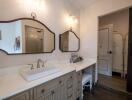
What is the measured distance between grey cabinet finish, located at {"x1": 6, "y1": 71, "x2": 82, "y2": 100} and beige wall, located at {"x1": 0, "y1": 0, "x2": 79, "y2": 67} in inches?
25.7

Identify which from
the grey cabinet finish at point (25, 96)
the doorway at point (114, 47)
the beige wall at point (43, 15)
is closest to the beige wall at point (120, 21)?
the doorway at point (114, 47)

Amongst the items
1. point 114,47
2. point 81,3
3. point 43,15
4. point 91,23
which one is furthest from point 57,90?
point 114,47

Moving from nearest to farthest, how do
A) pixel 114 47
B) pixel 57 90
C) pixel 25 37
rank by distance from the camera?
pixel 57 90 → pixel 25 37 → pixel 114 47

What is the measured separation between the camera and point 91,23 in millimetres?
3006

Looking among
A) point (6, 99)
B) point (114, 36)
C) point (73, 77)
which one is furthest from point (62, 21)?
point (114, 36)

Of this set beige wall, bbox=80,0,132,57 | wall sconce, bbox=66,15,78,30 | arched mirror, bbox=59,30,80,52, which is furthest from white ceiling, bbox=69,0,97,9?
arched mirror, bbox=59,30,80,52

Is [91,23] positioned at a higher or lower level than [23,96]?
higher

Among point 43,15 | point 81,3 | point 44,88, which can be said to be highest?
point 81,3

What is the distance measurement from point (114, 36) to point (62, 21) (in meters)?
2.51

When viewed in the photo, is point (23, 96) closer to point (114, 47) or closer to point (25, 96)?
point (25, 96)

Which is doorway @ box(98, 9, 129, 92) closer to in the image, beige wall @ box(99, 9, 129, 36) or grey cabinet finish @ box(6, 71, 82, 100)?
beige wall @ box(99, 9, 129, 36)

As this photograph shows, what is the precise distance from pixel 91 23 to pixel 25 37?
6.66 feet

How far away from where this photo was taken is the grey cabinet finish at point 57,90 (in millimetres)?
1191

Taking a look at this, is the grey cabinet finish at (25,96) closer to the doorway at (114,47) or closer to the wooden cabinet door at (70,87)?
the wooden cabinet door at (70,87)
